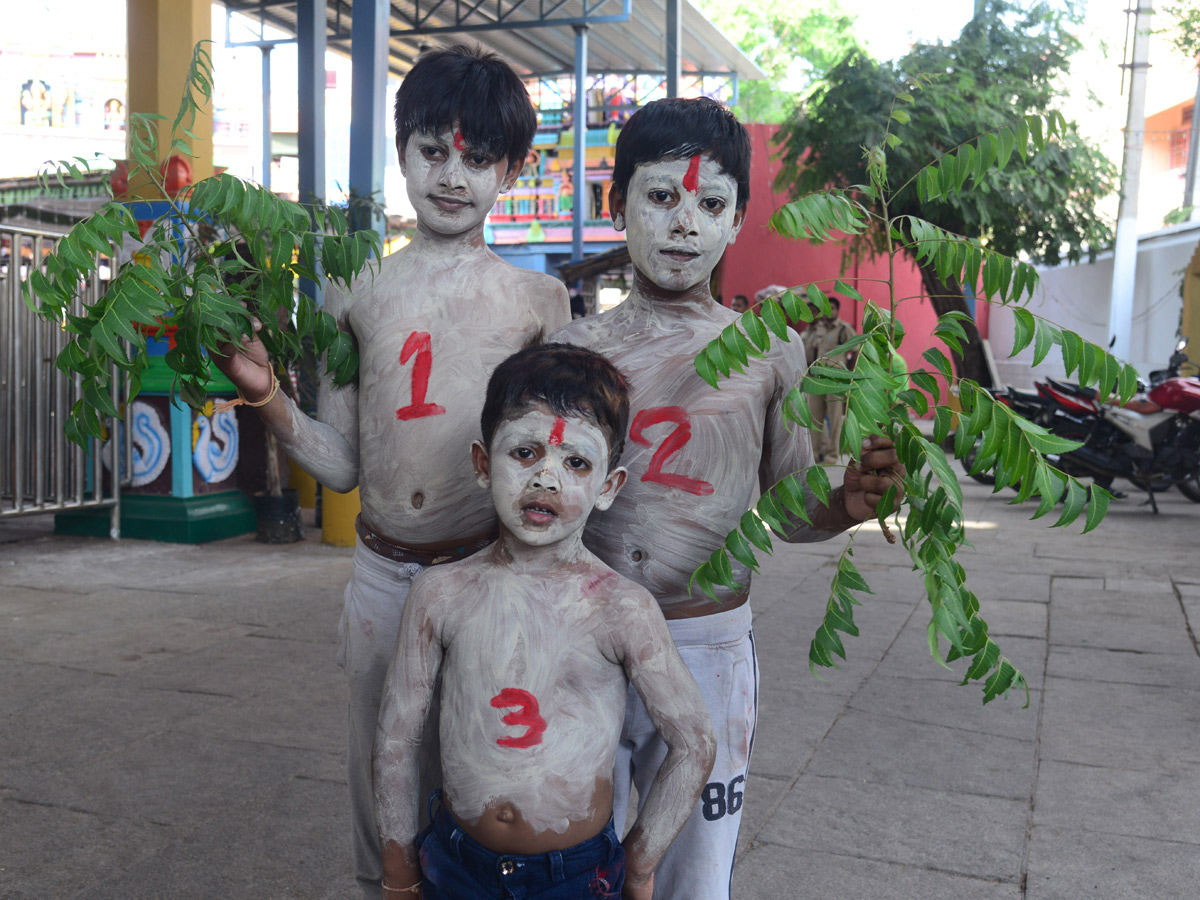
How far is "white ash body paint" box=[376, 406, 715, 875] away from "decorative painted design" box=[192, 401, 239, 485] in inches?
220

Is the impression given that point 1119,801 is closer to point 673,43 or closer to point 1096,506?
point 1096,506

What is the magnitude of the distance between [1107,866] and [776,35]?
3443cm

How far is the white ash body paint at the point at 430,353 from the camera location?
2.01 m

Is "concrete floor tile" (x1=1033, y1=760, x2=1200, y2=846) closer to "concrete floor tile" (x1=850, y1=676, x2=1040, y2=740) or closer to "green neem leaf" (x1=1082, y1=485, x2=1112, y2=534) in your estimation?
"concrete floor tile" (x1=850, y1=676, x2=1040, y2=740)

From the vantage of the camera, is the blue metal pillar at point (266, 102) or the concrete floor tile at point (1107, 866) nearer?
the concrete floor tile at point (1107, 866)

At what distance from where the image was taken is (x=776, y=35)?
3406 centimetres

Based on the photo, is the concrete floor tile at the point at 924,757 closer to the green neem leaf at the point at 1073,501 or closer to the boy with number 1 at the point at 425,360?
the boy with number 1 at the point at 425,360

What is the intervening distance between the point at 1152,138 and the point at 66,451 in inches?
1212

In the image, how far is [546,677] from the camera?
165 centimetres

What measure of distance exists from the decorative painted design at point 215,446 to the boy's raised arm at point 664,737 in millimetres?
5736

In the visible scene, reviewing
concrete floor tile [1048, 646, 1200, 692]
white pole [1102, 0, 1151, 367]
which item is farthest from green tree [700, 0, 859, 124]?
concrete floor tile [1048, 646, 1200, 692]

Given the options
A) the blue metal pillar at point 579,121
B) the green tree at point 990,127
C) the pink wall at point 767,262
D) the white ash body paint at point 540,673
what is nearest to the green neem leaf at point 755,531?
the white ash body paint at point 540,673

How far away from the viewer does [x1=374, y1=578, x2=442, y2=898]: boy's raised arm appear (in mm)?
1654

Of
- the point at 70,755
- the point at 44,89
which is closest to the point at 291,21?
the point at 70,755
